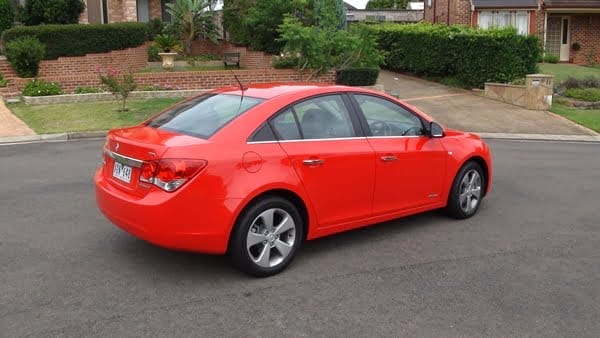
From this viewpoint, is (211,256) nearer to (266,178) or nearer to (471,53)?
(266,178)

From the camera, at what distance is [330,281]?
4949mm

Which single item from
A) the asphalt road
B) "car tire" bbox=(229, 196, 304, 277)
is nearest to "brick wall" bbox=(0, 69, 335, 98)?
the asphalt road

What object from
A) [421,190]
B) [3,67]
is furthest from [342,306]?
[3,67]

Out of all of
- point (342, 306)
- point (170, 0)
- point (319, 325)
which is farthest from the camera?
point (170, 0)

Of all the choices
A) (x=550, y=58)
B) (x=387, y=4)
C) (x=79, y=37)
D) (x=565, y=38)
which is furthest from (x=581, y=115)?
(x=387, y=4)

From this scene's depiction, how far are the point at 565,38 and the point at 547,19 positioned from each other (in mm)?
1500

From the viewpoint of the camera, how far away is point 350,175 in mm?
5535

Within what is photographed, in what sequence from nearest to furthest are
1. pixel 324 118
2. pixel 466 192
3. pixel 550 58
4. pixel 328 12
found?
1. pixel 324 118
2. pixel 466 192
3. pixel 328 12
4. pixel 550 58

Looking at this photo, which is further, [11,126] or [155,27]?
[155,27]

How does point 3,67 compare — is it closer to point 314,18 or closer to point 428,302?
point 314,18

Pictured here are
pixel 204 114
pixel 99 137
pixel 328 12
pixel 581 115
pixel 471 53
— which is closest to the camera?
pixel 204 114

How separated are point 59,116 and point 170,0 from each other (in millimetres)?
13670

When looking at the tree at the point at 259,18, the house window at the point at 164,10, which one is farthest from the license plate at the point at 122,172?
the house window at the point at 164,10

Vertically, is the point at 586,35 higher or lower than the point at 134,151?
higher
